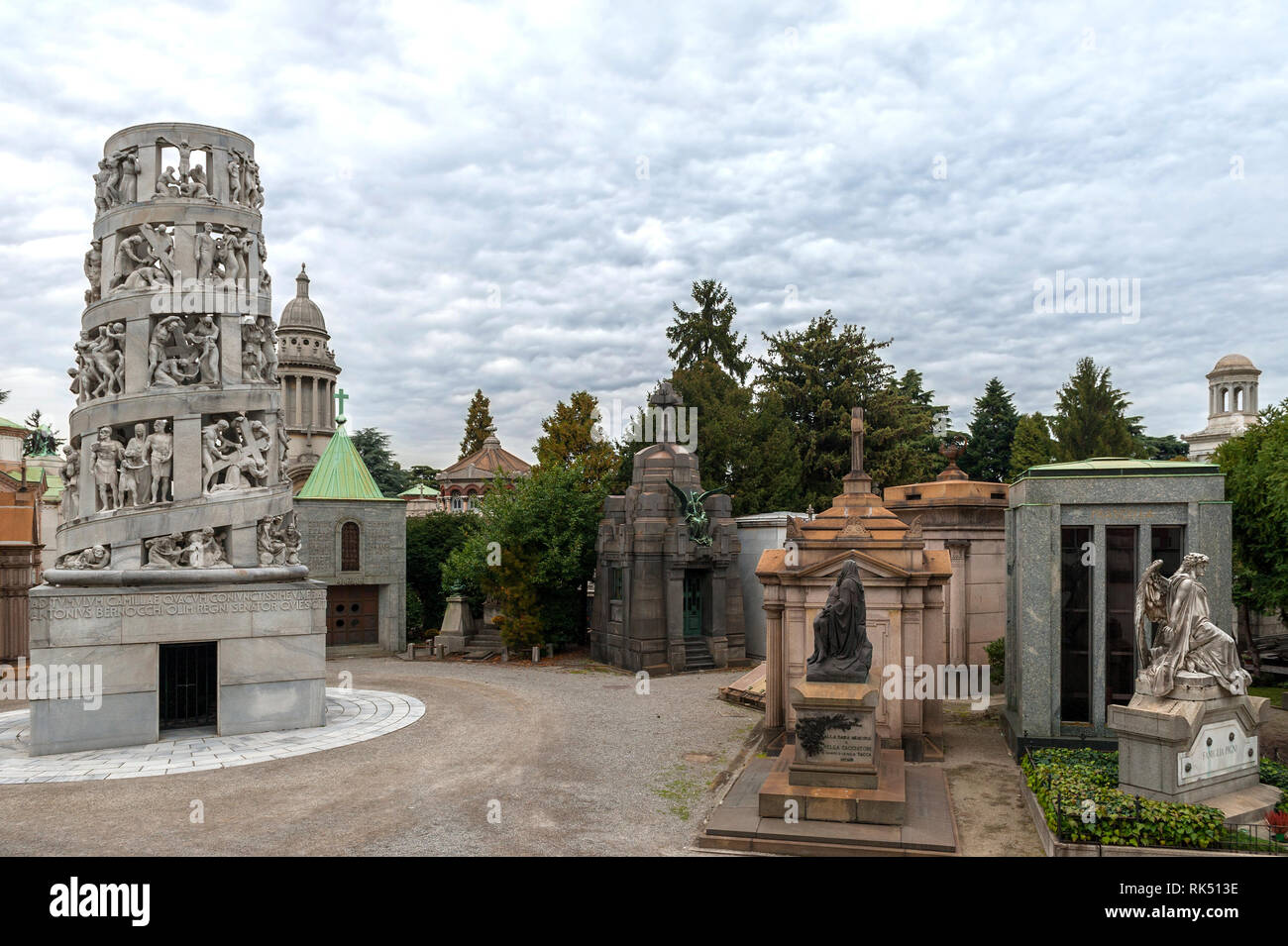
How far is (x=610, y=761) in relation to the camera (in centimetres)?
1523

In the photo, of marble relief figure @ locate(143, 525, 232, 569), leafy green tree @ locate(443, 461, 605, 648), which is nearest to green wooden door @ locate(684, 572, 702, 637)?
leafy green tree @ locate(443, 461, 605, 648)

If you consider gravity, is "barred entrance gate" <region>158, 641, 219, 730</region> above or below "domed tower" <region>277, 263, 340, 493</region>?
below

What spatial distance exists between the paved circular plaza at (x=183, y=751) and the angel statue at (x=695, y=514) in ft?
37.3

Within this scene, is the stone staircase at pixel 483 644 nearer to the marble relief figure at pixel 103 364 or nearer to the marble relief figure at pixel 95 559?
the marble relief figure at pixel 95 559

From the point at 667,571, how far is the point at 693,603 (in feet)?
5.70

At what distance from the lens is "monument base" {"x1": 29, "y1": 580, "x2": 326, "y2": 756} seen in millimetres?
15617

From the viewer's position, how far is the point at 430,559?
36.4m

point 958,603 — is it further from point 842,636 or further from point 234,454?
point 234,454

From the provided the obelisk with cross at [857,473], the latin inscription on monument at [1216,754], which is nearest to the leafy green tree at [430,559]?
the obelisk with cross at [857,473]

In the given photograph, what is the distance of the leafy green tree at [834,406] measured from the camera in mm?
42531

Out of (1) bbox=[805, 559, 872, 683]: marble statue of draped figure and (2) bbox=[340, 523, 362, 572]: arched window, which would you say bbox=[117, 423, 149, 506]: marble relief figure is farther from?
(1) bbox=[805, 559, 872, 683]: marble statue of draped figure

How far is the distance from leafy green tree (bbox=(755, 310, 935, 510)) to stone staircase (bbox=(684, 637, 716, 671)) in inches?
624

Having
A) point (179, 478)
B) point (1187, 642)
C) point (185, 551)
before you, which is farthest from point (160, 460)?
point (1187, 642)
